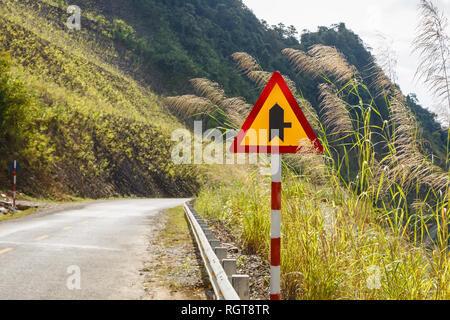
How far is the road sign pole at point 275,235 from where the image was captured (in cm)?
380

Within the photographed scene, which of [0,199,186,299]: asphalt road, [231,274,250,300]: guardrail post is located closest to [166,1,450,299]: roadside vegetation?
[231,274,250,300]: guardrail post

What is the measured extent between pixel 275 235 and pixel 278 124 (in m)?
1.09

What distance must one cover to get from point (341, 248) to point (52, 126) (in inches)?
1202

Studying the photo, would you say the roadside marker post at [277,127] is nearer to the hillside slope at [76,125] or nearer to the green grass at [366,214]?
the green grass at [366,214]

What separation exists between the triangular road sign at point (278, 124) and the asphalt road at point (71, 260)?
8.43 feet

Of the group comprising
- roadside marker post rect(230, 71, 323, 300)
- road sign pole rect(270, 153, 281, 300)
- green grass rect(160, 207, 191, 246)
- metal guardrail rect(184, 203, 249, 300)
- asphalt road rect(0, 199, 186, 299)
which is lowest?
green grass rect(160, 207, 191, 246)

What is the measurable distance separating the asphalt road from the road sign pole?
7.34 feet

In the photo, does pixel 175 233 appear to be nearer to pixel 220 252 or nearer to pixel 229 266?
pixel 220 252

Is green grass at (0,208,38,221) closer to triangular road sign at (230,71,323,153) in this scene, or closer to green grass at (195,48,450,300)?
green grass at (195,48,450,300)

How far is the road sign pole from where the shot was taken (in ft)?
12.5

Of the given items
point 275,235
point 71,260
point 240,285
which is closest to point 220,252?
point 240,285
